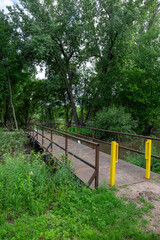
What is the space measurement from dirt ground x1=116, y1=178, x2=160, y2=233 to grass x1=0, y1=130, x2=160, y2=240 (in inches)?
5.1

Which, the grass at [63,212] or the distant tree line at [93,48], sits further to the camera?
the distant tree line at [93,48]

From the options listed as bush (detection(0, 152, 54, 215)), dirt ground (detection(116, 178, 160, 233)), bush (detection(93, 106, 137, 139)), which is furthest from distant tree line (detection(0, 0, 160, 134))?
bush (detection(0, 152, 54, 215))

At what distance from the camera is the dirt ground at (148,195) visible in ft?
8.63

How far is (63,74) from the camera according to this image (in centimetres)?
1873

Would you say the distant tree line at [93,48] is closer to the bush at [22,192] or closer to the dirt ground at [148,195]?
the dirt ground at [148,195]

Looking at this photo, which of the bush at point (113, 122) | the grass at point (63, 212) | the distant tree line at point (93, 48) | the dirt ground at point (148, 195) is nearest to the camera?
the grass at point (63, 212)

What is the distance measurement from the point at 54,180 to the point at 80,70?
59.4 feet

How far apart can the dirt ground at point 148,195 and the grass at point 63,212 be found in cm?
13

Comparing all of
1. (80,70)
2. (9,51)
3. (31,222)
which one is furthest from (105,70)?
(31,222)

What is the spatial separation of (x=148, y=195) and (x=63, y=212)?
1.78 meters

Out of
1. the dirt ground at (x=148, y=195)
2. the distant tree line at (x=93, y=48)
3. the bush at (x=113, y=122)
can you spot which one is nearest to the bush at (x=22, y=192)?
the dirt ground at (x=148, y=195)

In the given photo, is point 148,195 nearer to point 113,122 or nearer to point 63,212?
point 63,212

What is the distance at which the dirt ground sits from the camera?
263 centimetres

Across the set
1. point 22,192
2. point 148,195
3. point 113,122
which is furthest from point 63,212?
point 113,122
